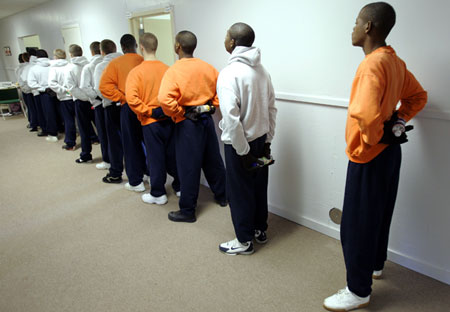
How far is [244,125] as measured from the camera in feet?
6.08

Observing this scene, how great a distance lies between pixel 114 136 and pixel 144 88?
1033mm

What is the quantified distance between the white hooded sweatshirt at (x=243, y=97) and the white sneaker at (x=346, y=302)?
3.31 feet

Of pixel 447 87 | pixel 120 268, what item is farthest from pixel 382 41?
pixel 120 268

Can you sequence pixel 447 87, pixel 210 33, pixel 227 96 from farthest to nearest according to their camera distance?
pixel 210 33
pixel 227 96
pixel 447 87

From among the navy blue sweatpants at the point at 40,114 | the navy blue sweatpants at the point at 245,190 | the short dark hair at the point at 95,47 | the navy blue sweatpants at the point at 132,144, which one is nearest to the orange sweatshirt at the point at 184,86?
the navy blue sweatpants at the point at 245,190

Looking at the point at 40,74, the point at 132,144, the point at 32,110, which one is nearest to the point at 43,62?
the point at 40,74

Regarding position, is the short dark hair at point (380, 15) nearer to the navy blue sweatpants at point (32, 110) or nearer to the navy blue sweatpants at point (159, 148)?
the navy blue sweatpants at point (159, 148)

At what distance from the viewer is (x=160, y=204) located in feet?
9.78

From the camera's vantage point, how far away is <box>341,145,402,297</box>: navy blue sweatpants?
1.45m

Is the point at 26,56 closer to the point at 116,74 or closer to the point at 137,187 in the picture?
the point at 116,74

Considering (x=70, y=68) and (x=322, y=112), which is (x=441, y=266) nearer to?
(x=322, y=112)

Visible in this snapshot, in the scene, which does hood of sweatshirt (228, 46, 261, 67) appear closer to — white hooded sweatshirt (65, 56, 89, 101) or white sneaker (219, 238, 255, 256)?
white sneaker (219, 238, 255, 256)

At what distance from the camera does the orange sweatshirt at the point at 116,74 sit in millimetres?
2957

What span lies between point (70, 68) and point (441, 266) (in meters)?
4.54
